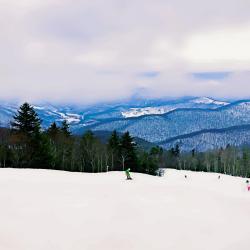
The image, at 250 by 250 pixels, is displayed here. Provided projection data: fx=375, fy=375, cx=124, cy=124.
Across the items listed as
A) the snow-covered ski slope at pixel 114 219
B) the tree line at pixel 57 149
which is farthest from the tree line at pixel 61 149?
the snow-covered ski slope at pixel 114 219

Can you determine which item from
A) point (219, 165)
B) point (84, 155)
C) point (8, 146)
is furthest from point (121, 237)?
point (219, 165)

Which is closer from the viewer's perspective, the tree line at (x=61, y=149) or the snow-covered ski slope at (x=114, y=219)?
the snow-covered ski slope at (x=114, y=219)

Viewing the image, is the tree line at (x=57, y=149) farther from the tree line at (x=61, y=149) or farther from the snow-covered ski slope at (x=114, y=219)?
the snow-covered ski slope at (x=114, y=219)

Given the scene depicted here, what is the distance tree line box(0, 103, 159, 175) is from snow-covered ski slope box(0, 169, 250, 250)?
36.1 metres

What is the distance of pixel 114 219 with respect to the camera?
61.9ft

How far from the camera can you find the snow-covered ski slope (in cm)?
1623

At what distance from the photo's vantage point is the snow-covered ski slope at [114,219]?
16234mm

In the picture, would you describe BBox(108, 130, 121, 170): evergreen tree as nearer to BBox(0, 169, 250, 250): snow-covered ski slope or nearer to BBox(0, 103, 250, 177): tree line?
BBox(0, 103, 250, 177): tree line

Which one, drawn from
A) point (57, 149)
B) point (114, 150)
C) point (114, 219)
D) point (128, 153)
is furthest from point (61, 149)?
point (114, 219)

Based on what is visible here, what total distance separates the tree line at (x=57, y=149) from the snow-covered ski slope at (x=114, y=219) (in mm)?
36086

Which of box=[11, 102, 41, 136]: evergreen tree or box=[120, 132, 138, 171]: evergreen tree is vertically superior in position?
box=[11, 102, 41, 136]: evergreen tree

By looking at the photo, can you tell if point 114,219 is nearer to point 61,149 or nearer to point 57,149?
point 57,149

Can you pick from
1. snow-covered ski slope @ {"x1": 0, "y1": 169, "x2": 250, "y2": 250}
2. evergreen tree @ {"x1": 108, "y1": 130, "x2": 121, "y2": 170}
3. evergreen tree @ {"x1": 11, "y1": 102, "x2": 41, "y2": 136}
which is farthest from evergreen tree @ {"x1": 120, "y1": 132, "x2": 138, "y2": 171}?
snow-covered ski slope @ {"x1": 0, "y1": 169, "x2": 250, "y2": 250}

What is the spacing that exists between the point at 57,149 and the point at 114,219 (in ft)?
203
